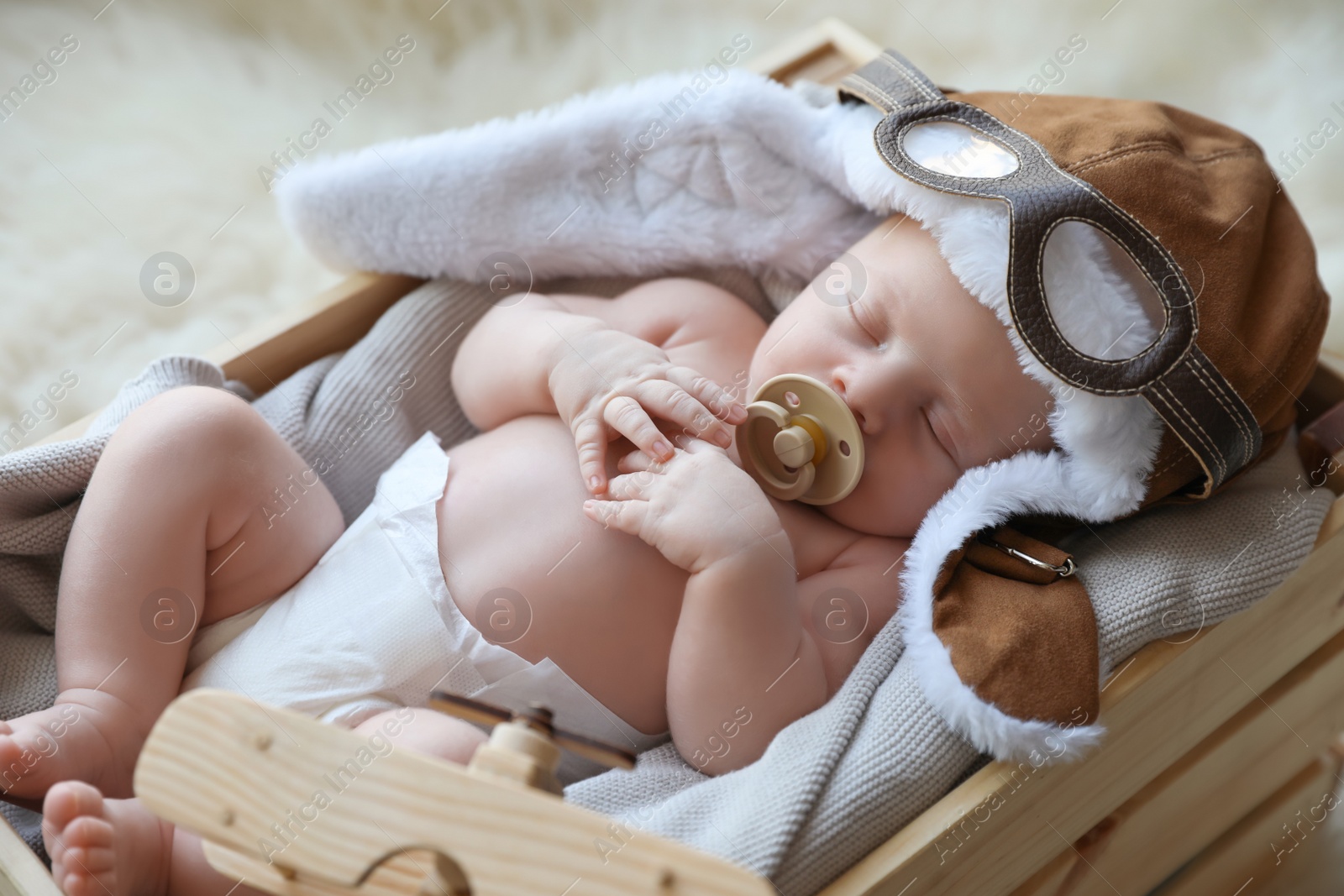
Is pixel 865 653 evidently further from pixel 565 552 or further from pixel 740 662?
pixel 565 552

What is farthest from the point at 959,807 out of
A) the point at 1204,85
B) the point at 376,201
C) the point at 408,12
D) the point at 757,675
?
the point at 408,12

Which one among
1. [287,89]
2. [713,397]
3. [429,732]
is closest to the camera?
[429,732]

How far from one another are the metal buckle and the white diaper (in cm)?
36

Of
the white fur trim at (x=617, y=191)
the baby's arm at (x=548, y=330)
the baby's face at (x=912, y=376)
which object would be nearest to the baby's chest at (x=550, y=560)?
the baby's arm at (x=548, y=330)

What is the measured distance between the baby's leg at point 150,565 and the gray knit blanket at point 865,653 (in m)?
0.07

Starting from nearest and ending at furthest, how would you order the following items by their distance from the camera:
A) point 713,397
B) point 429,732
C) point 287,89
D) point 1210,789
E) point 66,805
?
point 66,805 < point 429,732 < point 713,397 < point 1210,789 < point 287,89

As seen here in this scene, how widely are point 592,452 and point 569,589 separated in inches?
4.9

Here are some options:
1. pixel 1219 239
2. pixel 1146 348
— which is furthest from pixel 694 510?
pixel 1219 239

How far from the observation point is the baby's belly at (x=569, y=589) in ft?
2.97

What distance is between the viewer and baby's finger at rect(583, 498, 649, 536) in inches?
34.7

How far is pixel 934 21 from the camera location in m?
1.65

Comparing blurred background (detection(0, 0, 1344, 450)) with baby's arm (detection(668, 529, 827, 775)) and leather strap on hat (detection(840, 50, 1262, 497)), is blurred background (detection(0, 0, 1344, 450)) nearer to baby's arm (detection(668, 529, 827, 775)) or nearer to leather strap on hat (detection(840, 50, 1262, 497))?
leather strap on hat (detection(840, 50, 1262, 497))

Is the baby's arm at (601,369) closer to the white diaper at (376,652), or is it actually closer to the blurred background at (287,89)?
the white diaper at (376,652)

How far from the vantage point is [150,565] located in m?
0.86
